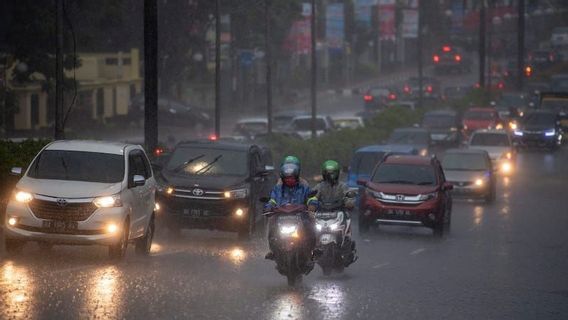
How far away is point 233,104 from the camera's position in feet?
307

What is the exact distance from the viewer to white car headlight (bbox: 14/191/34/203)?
17906 mm

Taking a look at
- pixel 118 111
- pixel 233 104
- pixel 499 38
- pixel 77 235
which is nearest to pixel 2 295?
pixel 77 235

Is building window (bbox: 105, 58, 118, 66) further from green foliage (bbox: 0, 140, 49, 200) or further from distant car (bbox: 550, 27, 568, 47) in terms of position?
distant car (bbox: 550, 27, 568, 47)

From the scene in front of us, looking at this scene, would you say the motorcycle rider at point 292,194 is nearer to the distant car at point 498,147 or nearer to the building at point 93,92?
the distant car at point 498,147

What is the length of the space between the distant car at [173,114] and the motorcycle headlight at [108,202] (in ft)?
175

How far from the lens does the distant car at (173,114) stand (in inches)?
2808

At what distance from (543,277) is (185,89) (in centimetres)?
7597

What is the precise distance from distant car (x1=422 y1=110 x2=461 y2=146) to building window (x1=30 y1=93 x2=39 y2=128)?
1963 cm

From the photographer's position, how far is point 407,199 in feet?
86.4

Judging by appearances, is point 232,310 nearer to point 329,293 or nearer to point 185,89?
point 329,293

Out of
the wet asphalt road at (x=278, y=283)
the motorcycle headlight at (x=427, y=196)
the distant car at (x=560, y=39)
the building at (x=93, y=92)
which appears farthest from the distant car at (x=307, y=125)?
the distant car at (x=560, y=39)

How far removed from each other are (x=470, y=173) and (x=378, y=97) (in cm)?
5387

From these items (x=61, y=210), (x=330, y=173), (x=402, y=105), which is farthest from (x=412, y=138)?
(x=61, y=210)

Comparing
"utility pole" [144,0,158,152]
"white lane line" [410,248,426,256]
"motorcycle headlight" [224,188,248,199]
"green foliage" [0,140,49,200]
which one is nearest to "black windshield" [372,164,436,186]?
"white lane line" [410,248,426,256]
